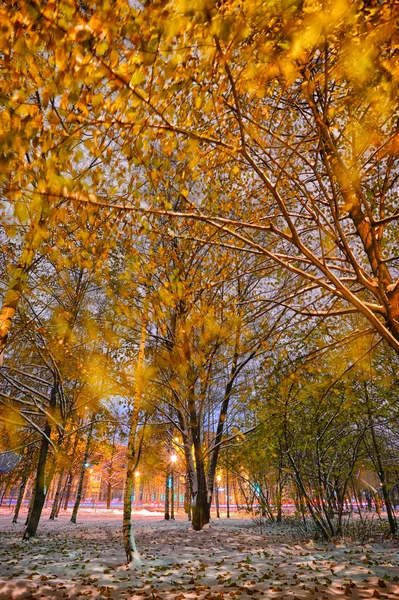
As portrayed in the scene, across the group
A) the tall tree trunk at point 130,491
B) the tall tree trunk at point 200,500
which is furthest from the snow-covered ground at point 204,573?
the tall tree trunk at point 200,500

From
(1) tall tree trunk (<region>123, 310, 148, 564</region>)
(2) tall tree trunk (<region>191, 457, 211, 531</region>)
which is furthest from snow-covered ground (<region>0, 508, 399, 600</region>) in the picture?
(2) tall tree trunk (<region>191, 457, 211, 531</region>)

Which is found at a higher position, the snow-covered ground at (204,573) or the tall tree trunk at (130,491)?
the tall tree trunk at (130,491)

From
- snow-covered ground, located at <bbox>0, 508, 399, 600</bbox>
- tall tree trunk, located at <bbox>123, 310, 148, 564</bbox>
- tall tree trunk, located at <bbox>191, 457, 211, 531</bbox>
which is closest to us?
snow-covered ground, located at <bbox>0, 508, 399, 600</bbox>

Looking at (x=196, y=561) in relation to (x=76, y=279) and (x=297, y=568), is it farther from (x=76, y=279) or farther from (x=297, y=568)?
(x=76, y=279)

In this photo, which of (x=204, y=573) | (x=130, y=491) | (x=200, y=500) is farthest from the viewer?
(x=200, y=500)

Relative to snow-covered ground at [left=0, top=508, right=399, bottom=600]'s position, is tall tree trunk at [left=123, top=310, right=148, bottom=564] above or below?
above

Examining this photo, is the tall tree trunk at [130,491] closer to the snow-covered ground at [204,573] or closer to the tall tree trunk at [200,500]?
the snow-covered ground at [204,573]

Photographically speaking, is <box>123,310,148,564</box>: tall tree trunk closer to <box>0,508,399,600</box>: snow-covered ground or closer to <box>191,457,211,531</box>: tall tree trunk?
<box>0,508,399,600</box>: snow-covered ground

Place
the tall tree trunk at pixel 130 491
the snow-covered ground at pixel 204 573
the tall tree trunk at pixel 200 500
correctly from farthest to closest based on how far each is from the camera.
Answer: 1. the tall tree trunk at pixel 200 500
2. the tall tree trunk at pixel 130 491
3. the snow-covered ground at pixel 204 573

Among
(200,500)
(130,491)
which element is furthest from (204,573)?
(200,500)

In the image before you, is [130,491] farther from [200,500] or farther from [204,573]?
[200,500]

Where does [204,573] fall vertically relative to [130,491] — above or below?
below

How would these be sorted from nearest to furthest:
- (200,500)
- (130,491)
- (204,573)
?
1. (204,573)
2. (130,491)
3. (200,500)

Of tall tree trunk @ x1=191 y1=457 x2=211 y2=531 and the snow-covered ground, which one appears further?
tall tree trunk @ x1=191 y1=457 x2=211 y2=531
